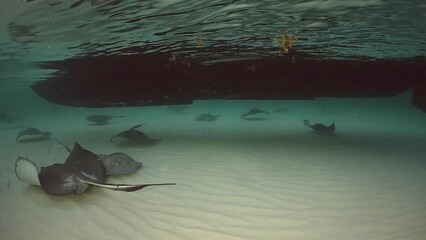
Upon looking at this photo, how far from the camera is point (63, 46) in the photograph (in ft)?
25.0

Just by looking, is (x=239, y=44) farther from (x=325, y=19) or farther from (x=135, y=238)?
(x=135, y=238)

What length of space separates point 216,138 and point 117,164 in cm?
494

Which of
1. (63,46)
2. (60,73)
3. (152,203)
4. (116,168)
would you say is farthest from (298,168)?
(60,73)

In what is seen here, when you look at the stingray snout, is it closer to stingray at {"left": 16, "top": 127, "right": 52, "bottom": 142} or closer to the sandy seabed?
the sandy seabed

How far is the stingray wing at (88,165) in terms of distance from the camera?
170 inches

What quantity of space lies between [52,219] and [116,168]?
1370mm

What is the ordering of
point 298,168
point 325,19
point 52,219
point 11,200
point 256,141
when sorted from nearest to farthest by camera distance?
point 52,219, point 11,200, point 325,19, point 298,168, point 256,141

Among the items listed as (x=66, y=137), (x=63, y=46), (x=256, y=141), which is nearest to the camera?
(x=63, y=46)

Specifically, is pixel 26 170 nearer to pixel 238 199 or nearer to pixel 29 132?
pixel 238 199

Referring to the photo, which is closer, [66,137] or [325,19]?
[325,19]

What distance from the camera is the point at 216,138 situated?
980cm

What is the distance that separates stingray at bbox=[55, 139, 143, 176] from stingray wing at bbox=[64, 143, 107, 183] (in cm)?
49

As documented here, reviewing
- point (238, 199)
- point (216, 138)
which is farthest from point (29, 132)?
point (238, 199)

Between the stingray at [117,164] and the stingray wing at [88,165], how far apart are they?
0.49m
